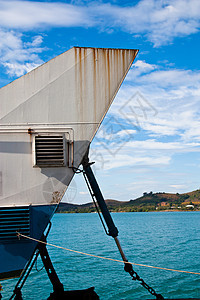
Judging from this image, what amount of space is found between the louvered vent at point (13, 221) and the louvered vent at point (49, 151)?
40.9 inches

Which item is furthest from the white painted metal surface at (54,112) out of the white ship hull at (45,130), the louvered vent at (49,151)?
the louvered vent at (49,151)

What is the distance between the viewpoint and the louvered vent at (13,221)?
239 inches

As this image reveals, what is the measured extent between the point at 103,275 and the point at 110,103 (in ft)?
54.1

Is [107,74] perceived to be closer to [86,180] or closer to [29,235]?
[86,180]

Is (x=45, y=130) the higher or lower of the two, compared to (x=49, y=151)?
higher

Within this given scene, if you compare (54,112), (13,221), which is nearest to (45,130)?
(54,112)

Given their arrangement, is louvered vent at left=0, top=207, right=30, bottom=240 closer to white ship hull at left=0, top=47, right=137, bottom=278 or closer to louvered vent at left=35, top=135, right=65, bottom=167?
white ship hull at left=0, top=47, right=137, bottom=278

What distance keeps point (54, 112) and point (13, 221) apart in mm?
2408

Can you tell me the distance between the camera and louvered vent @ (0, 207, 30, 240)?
19.9 feet

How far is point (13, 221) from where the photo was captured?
6.07 meters

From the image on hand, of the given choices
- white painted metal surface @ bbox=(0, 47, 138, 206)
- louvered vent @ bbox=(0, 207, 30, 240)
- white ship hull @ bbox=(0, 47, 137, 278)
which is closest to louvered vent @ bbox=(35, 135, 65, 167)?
white ship hull @ bbox=(0, 47, 137, 278)

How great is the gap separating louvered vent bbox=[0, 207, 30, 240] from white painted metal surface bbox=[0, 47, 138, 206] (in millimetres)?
177

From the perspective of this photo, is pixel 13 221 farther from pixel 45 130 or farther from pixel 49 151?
pixel 45 130

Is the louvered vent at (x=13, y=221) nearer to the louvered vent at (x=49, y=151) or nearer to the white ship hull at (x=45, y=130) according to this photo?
the white ship hull at (x=45, y=130)
